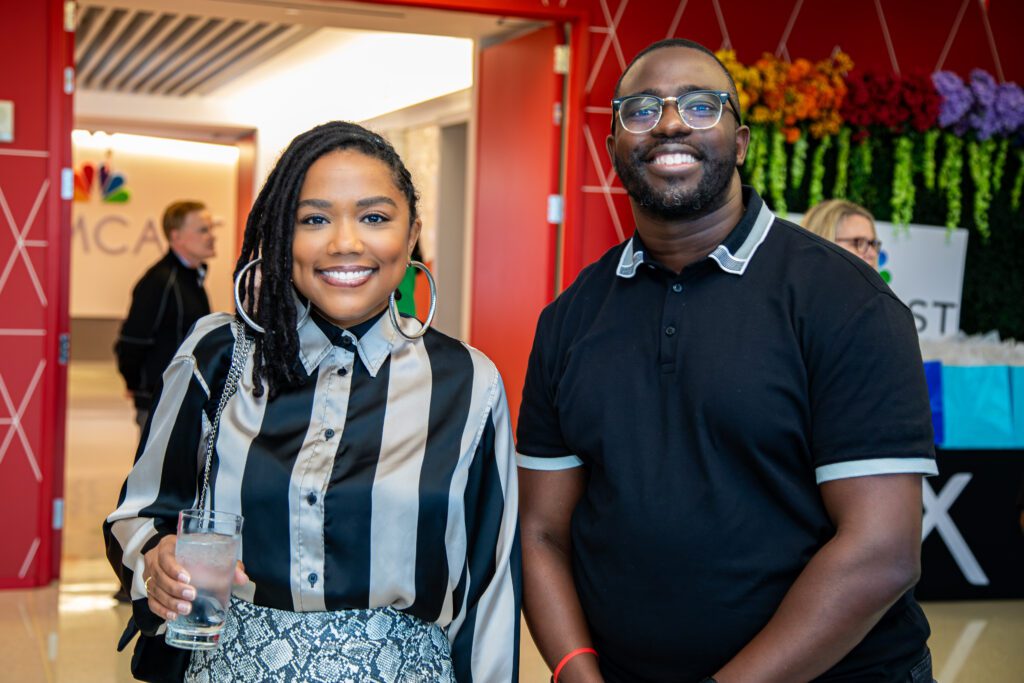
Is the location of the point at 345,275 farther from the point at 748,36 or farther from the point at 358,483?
the point at 748,36

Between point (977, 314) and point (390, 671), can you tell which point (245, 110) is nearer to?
point (977, 314)

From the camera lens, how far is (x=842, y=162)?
541 cm

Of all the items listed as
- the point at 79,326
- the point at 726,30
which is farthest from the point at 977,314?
the point at 79,326

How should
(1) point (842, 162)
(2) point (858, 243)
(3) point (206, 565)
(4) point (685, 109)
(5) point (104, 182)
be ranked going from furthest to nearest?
(5) point (104, 182) < (1) point (842, 162) < (2) point (858, 243) < (4) point (685, 109) < (3) point (206, 565)

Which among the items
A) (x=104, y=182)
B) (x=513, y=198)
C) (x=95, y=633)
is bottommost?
(x=95, y=633)

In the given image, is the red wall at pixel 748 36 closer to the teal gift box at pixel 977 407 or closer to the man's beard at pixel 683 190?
the teal gift box at pixel 977 407

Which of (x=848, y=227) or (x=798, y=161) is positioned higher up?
(x=798, y=161)

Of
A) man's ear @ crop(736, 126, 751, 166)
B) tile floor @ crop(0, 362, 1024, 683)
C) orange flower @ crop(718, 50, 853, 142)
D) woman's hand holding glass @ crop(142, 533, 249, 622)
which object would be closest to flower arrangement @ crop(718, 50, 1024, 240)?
orange flower @ crop(718, 50, 853, 142)

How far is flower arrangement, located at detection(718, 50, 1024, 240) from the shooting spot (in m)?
5.20

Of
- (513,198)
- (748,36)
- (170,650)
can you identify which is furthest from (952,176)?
(170,650)

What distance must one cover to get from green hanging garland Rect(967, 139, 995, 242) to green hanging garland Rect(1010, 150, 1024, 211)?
0.13m

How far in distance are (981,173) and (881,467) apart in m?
4.55

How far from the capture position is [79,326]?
15.9 metres

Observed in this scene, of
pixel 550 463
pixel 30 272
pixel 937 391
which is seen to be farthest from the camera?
pixel 937 391
